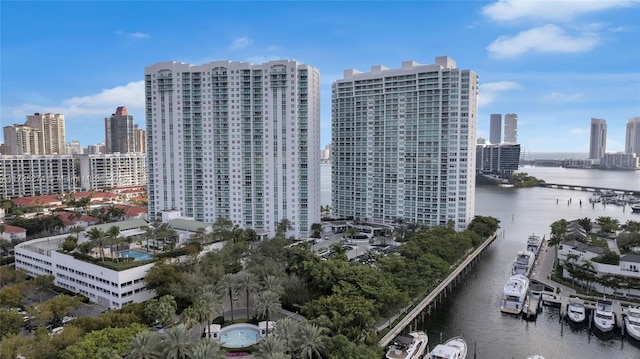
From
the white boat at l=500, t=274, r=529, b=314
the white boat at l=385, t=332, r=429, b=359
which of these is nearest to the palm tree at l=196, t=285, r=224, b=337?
the white boat at l=385, t=332, r=429, b=359

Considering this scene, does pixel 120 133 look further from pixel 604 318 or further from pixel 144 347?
pixel 604 318

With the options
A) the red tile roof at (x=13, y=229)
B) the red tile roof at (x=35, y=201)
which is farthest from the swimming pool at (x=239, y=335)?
the red tile roof at (x=35, y=201)

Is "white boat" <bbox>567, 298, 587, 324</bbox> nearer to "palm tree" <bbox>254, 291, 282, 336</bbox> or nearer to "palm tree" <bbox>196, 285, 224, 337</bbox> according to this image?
"palm tree" <bbox>254, 291, 282, 336</bbox>

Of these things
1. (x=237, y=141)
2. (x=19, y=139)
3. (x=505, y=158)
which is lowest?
(x=505, y=158)

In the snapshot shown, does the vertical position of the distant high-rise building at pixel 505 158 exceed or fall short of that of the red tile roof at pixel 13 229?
it exceeds it

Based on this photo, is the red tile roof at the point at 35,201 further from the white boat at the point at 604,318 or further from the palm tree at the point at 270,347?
the white boat at the point at 604,318

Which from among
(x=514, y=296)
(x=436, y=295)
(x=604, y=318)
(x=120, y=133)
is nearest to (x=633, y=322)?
(x=604, y=318)

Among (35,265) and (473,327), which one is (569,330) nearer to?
(473,327)
